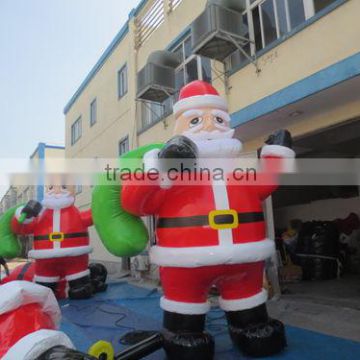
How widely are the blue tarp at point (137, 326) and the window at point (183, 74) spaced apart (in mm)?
4275

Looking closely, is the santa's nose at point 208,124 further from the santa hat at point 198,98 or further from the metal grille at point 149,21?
the metal grille at point 149,21

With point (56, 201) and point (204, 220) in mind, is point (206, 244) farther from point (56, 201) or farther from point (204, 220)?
point (56, 201)

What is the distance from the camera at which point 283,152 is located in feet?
10.3

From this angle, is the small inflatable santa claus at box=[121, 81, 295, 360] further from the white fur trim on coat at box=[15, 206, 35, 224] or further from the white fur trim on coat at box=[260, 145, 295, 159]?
the white fur trim on coat at box=[15, 206, 35, 224]

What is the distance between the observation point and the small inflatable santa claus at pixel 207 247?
284 cm

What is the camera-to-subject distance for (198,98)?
3330mm

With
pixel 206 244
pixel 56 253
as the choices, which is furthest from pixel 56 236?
pixel 206 244

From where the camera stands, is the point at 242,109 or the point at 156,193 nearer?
the point at 156,193

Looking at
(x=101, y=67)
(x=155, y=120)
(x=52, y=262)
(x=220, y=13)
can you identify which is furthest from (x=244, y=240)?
(x=101, y=67)

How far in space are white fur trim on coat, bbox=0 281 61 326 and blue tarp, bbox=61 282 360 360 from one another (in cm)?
157

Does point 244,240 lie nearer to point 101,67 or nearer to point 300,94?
point 300,94

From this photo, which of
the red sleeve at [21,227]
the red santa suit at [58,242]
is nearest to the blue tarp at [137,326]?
the red santa suit at [58,242]

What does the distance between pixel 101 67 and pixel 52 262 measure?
351 inches

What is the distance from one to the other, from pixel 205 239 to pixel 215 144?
2.59 ft
